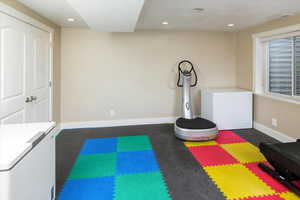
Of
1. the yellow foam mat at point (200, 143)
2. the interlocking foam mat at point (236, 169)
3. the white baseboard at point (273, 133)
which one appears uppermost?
the white baseboard at point (273, 133)

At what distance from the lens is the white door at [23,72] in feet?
8.13

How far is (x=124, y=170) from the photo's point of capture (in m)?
2.71

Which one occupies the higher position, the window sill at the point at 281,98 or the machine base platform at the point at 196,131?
the window sill at the point at 281,98

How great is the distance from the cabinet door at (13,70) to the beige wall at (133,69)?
1.55m

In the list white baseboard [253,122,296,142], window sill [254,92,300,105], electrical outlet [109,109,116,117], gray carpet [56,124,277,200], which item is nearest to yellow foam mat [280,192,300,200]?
gray carpet [56,124,277,200]

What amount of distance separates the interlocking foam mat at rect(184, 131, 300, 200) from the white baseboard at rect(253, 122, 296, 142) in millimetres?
639

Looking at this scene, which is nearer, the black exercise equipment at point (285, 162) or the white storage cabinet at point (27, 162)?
the white storage cabinet at point (27, 162)

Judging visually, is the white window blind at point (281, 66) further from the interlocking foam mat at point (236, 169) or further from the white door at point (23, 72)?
the white door at point (23, 72)

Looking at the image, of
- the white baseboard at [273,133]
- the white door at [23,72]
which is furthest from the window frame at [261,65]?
the white door at [23,72]

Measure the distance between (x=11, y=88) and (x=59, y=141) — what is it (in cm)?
152

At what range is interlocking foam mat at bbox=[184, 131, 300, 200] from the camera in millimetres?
2164

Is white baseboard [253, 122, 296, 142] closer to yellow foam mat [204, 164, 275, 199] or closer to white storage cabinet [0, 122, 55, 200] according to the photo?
yellow foam mat [204, 164, 275, 199]

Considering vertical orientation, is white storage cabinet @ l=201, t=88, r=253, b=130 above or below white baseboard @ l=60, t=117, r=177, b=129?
above

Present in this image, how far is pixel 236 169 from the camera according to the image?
8.80ft
